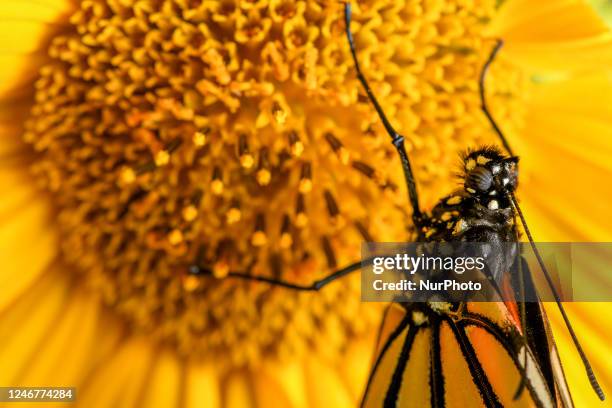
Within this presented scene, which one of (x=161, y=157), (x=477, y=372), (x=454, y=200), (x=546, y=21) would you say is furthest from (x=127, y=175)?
(x=546, y=21)

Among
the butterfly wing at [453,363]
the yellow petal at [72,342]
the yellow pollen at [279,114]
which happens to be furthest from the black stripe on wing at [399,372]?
the yellow petal at [72,342]

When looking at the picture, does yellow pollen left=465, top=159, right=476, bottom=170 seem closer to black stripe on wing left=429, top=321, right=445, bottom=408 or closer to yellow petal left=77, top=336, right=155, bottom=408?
black stripe on wing left=429, top=321, right=445, bottom=408

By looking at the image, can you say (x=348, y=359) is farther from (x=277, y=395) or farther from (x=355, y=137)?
(x=355, y=137)

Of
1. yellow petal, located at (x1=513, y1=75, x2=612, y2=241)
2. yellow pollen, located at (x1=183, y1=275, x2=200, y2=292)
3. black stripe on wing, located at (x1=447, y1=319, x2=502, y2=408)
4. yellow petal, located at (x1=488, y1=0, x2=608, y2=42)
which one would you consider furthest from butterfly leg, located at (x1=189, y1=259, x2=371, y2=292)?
yellow petal, located at (x1=488, y1=0, x2=608, y2=42)

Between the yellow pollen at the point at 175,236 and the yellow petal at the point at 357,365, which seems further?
the yellow petal at the point at 357,365

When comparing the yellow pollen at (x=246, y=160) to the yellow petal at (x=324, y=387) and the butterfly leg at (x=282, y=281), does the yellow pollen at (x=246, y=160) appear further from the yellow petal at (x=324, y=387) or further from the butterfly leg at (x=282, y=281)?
the yellow petal at (x=324, y=387)

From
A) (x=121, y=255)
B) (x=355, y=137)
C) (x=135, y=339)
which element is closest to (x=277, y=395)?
(x=135, y=339)
